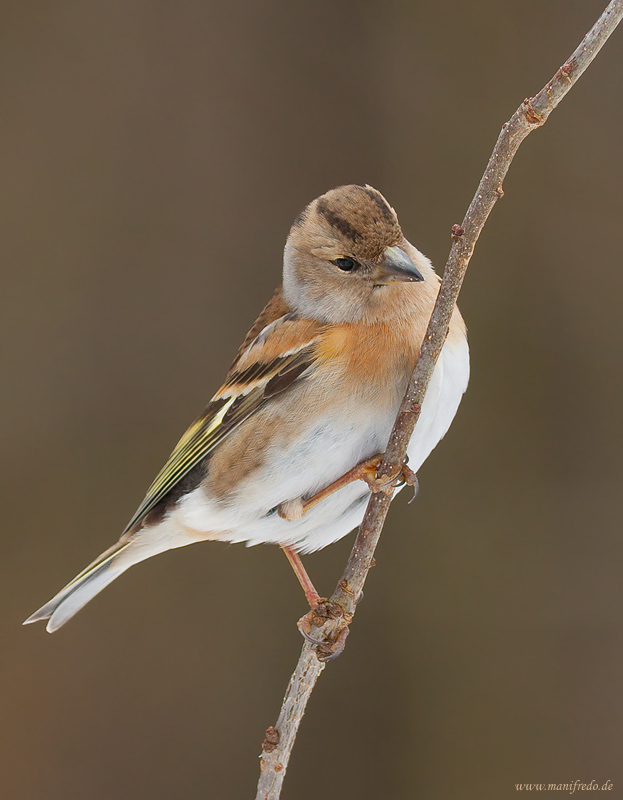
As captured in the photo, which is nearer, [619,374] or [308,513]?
[308,513]

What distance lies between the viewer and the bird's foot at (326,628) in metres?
1.56

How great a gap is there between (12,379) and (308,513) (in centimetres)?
155

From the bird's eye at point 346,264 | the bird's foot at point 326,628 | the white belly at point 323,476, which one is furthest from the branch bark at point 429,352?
the bird's eye at point 346,264

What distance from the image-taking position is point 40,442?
2.89 m

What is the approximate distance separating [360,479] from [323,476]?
0.07 metres

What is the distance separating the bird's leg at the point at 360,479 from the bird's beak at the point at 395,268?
0.31 m

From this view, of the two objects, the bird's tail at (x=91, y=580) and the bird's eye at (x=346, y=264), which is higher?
the bird's eye at (x=346, y=264)

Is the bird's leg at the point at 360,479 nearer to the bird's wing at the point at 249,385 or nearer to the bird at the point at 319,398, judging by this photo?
the bird at the point at 319,398

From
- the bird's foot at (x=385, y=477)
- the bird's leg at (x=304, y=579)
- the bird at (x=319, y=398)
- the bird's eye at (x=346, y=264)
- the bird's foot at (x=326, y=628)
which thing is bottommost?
the bird's foot at (x=326, y=628)

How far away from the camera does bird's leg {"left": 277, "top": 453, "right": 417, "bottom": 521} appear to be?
1447mm

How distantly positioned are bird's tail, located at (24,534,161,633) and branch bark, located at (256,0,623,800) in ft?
1.62

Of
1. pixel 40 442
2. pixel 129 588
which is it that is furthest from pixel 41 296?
pixel 129 588

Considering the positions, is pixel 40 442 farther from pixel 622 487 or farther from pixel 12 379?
pixel 622 487

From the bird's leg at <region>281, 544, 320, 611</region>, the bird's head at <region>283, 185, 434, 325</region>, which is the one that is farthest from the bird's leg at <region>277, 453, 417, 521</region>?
the bird's head at <region>283, 185, 434, 325</region>
